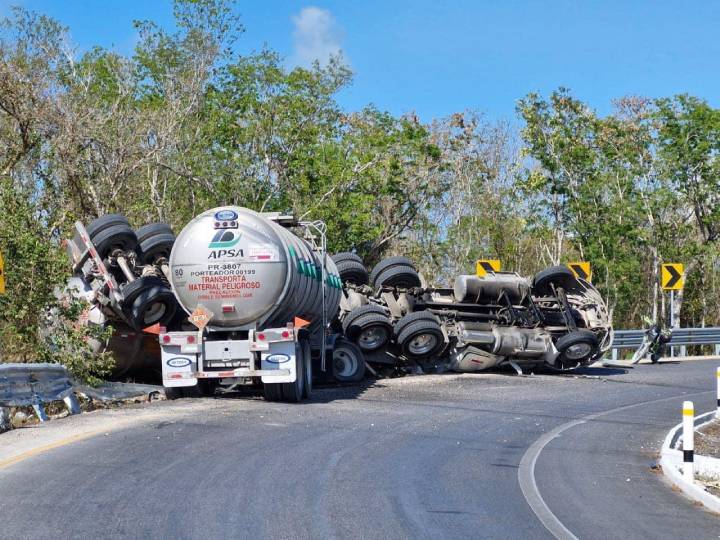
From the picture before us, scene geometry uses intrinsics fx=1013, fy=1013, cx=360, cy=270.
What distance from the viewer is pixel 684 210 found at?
38.0m

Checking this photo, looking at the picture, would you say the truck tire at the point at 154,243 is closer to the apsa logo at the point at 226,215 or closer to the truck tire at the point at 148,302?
the truck tire at the point at 148,302

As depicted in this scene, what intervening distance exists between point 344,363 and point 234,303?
507cm

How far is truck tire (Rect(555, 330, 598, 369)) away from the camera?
23047 millimetres

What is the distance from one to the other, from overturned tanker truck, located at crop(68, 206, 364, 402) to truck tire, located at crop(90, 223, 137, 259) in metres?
0.02

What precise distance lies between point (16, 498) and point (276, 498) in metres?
2.18

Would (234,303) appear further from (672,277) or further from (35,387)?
(672,277)

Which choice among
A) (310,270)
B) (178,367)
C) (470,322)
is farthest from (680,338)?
(178,367)

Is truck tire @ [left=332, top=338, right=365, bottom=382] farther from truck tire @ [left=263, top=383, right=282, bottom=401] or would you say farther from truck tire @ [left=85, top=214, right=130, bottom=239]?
truck tire @ [left=85, top=214, right=130, bottom=239]

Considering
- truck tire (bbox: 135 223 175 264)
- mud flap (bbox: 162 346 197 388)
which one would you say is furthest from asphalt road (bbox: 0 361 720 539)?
truck tire (bbox: 135 223 175 264)

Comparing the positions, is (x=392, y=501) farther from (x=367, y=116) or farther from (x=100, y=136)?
(x=367, y=116)

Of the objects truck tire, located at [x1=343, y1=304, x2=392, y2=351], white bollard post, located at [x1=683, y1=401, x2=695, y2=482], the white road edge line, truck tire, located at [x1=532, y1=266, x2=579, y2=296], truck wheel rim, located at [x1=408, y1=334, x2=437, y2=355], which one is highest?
truck tire, located at [x1=532, y1=266, x2=579, y2=296]

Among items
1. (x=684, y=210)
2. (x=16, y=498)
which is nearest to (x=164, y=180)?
(x=684, y=210)

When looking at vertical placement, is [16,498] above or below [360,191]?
below

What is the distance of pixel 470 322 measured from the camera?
76.7 ft
